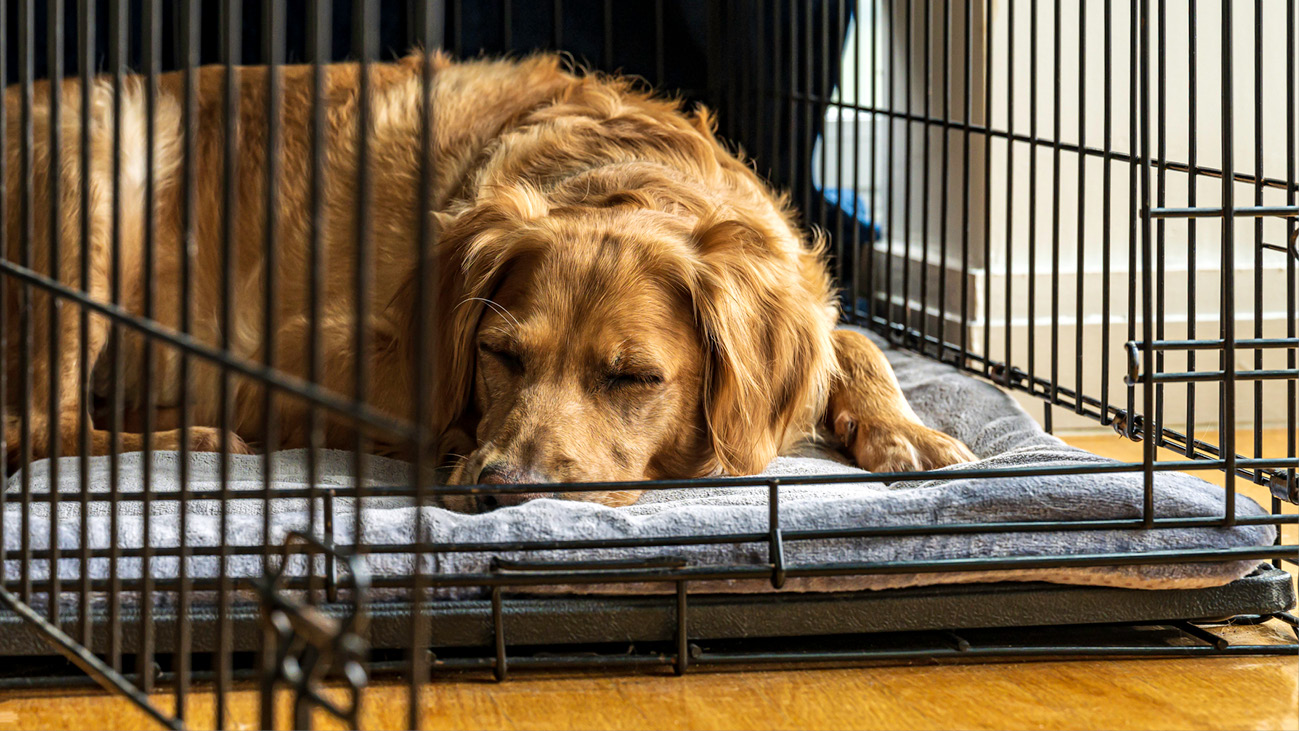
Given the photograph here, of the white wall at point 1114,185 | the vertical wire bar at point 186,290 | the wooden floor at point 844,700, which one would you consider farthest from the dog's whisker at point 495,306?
the white wall at point 1114,185

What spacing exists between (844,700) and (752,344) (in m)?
0.69

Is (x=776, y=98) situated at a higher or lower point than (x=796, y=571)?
higher

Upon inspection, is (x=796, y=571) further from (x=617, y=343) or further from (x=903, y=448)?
(x=903, y=448)

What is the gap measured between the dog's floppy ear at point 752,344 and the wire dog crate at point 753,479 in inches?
14.8

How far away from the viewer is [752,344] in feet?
6.28

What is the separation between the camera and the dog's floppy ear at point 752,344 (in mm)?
1858

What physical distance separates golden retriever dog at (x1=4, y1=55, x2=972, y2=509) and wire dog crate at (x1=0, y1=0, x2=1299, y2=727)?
0.07m

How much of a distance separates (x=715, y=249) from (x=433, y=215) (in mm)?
535

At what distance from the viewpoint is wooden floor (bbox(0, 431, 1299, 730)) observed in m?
1.29

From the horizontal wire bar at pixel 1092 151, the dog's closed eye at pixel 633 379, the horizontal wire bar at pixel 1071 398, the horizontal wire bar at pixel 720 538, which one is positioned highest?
the horizontal wire bar at pixel 1092 151

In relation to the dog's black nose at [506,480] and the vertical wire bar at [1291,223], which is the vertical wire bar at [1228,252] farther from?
the dog's black nose at [506,480]

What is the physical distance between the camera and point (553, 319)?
5.75ft

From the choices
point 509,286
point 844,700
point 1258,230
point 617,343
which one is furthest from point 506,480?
point 1258,230

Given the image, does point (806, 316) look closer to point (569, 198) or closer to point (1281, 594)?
point (569, 198)
